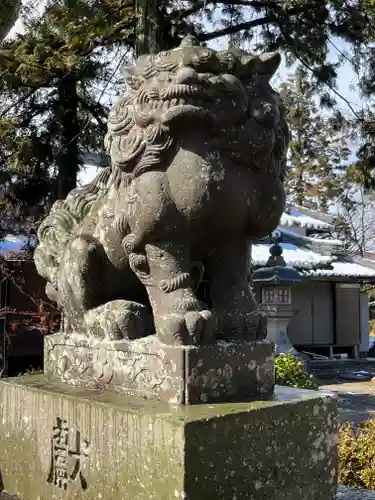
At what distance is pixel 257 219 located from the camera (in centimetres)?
196

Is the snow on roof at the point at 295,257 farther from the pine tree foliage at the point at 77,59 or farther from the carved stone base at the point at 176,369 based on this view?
the carved stone base at the point at 176,369

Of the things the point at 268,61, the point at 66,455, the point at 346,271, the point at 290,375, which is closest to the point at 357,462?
the point at 290,375

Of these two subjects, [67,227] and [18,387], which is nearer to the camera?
[18,387]

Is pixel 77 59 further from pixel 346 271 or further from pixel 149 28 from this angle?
pixel 346 271

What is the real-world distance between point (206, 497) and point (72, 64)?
5.53m

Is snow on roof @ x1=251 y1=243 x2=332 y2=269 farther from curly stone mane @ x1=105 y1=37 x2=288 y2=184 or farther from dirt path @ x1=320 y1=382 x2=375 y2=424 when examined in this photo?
curly stone mane @ x1=105 y1=37 x2=288 y2=184

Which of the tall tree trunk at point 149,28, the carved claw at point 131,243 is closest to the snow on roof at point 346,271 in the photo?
the tall tree trunk at point 149,28

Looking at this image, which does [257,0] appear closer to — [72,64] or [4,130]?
[72,64]

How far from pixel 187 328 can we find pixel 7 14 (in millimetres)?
4498

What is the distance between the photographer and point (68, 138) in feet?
24.7

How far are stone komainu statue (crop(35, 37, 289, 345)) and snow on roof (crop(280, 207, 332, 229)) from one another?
1328 centimetres

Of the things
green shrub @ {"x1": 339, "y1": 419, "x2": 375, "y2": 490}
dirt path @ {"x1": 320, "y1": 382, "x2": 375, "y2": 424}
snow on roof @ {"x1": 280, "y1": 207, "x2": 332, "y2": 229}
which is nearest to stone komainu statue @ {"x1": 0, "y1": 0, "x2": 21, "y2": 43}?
green shrub @ {"x1": 339, "y1": 419, "x2": 375, "y2": 490}

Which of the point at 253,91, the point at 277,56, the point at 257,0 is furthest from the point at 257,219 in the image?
the point at 257,0

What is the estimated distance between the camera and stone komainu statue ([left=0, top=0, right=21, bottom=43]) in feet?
17.1
